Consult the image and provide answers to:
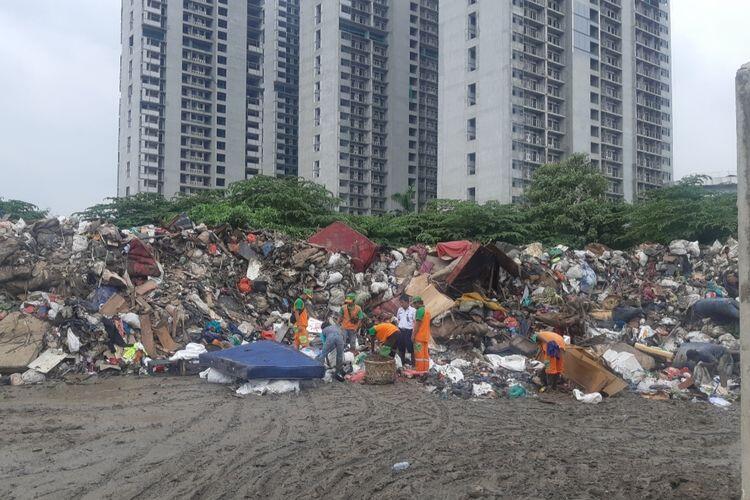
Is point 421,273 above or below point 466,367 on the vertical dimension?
above

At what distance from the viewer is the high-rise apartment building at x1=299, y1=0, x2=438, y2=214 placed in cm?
6228

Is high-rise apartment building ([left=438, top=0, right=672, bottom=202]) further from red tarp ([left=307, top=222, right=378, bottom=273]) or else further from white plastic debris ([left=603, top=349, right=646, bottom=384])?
white plastic debris ([left=603, top=349, right=646, bottom=384])

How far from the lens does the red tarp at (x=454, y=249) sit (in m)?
15.3

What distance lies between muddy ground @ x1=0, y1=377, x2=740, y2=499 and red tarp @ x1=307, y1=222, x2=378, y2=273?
7282mm

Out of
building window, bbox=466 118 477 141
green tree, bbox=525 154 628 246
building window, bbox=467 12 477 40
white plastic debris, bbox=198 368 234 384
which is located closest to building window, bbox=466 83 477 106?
building window, bbox=466 118 477 141

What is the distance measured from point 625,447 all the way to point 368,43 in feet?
210

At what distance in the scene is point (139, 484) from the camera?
4805 millimetres

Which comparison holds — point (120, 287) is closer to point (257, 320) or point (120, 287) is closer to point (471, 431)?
point (257, 320)

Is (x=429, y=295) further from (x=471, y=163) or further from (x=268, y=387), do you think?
(x=471, y=163)

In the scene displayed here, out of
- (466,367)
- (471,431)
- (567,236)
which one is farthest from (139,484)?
(567,236)

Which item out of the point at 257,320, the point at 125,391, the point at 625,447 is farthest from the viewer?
the point at 257,320

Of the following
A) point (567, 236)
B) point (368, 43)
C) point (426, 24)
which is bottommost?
point (567, 236)

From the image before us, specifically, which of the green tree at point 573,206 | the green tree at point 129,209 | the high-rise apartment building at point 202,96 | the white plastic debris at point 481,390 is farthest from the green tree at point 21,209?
the white plastic debris at point 481,390

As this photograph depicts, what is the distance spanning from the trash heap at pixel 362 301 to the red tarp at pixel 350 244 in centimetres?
5
